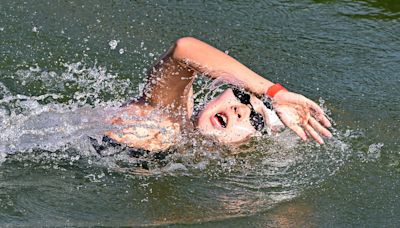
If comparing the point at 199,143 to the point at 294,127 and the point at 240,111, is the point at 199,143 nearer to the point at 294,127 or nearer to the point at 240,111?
the point at 240,111

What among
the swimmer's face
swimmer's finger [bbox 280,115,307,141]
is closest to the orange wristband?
swimmer's finger [bbox 280,115,307,141]

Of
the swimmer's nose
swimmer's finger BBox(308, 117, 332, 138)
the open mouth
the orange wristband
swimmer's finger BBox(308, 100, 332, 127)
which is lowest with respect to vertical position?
the open mouth

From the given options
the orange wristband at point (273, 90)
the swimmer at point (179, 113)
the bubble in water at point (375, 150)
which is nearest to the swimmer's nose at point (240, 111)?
the swimmer at point (179, 113)

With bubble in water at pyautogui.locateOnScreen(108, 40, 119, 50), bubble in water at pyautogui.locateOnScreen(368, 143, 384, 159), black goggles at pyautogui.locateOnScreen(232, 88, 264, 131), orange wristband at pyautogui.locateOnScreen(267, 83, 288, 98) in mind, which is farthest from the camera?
bubble in water at pyautogui.locateOnScreen(108, 40, 119, 50)

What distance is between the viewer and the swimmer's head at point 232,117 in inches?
183

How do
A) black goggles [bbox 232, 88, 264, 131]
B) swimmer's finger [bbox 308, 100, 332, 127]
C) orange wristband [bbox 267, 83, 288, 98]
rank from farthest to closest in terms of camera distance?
black goggles [bbox 232, 88, 264, 131]
orange wristband [bbox 267, 83, 288, 98]
swimmer's finger [bbox 308, 100, 332, 127]

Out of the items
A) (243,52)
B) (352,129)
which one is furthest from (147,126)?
(243,52)

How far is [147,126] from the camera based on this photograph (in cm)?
462

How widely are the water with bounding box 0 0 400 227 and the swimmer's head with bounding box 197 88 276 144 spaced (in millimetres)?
150

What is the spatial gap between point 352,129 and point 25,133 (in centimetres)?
207

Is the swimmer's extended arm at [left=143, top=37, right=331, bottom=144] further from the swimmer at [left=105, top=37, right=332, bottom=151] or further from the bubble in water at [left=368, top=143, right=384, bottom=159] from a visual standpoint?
the bubble in water at [left=368, top=143, right=384, bottom=159]

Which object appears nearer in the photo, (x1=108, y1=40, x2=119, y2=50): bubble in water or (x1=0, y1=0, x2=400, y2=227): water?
(x1=0, y1=0, x2=400, y2=227): water

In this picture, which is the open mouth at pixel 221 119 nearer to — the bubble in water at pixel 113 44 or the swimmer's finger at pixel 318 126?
the swimmer's finger at pixel 318 126

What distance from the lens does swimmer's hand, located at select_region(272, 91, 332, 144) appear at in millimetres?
3756
